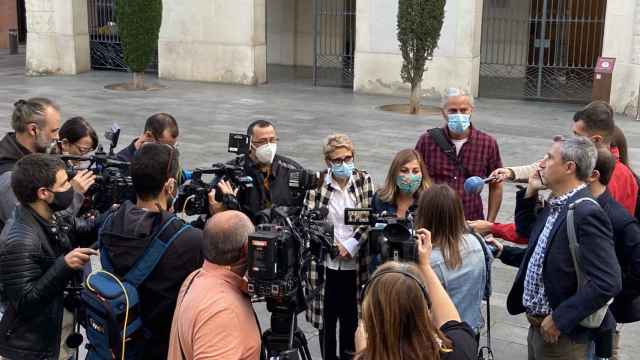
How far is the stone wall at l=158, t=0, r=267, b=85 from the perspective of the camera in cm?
1942

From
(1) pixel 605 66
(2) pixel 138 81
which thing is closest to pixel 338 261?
(1) pixel 605 66

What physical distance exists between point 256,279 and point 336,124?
36.4 feet

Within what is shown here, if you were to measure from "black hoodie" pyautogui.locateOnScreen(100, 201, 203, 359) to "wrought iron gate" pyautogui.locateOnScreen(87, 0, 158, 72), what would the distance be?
63.9 ft

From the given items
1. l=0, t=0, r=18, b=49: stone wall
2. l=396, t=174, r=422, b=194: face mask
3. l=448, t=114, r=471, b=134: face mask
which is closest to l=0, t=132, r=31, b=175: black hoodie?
l=396, t=174, r=422, b=194: face mask

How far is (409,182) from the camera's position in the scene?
4672mm

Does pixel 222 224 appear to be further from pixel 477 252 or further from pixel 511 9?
pixel 511 9

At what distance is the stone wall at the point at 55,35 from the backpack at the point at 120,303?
1920 centimetres

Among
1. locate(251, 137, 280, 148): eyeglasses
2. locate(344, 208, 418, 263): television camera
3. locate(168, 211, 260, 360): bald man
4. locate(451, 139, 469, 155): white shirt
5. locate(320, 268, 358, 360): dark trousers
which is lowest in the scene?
locate(320, 268, 358, 360): dark trousers

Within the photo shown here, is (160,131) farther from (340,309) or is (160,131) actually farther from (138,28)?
(138,28)

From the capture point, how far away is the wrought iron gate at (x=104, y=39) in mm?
22438

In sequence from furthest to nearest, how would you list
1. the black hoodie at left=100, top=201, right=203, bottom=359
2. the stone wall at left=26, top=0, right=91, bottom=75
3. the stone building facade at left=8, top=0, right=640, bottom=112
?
the stone wall at left=26, top=0, right=91, bottom=75 → the stone building facade at left=8, top=0, right=640, bottom=112 → the black hoodie at left=100, top=201, right=203, bottom=359

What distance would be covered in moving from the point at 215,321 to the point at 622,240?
220 cm

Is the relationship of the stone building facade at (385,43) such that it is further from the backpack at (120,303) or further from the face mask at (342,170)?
the backpack at (120,303)

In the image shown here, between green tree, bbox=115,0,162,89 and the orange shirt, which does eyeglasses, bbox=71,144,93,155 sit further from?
green tree, bbox=115,0,162,89
